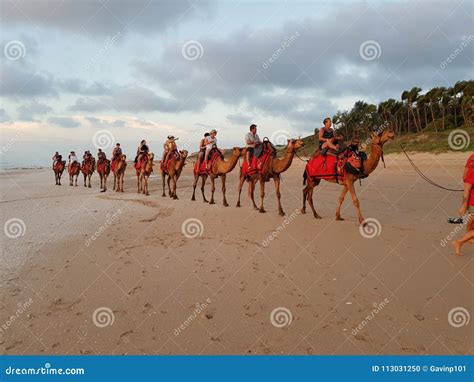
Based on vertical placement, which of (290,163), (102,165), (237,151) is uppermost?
(237,151)

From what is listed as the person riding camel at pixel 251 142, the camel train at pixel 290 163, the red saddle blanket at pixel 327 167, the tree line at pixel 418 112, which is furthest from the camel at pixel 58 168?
the tree line at pixel 418 112

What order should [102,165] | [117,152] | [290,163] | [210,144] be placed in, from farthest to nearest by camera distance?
[102,165], [117,152], [210,144], [290,163]

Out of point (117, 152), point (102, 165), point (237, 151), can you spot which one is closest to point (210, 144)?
point (237, 151)

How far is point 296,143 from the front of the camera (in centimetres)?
1112

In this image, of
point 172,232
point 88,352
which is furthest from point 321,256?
point 88,352

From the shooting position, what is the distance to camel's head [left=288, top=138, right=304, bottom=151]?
11.0 m

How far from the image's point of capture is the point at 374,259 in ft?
21.6

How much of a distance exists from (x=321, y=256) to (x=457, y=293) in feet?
7.67

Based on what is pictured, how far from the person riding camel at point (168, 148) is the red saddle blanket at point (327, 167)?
28.3 feet

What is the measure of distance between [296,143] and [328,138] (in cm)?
102

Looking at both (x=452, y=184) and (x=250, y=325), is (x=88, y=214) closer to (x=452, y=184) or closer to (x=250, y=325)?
(x=250, y=325)

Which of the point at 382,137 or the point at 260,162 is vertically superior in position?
the point at 382,137

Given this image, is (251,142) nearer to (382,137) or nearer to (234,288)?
(382,137)

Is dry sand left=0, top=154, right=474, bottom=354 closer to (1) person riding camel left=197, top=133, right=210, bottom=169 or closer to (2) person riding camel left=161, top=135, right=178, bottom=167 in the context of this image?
(1) person riding camel left=197, top=133, right=210, bottom=169
